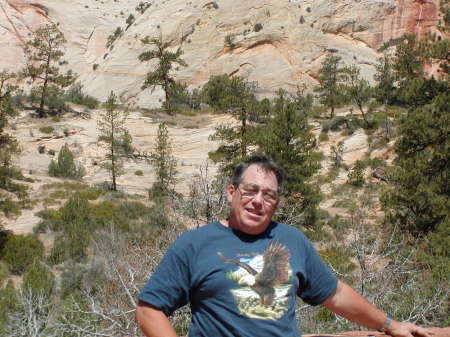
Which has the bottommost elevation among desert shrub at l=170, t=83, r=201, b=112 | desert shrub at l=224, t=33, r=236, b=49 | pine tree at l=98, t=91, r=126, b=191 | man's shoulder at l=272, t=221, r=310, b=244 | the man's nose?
pine tree at l=98, t=91, r=126, b=191

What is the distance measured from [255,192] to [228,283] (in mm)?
452

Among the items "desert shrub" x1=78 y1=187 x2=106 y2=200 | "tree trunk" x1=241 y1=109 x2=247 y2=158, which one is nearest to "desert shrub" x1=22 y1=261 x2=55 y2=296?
"desert shrub" x1=78 y1=187 x2=106 y2=200

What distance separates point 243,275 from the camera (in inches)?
84.0

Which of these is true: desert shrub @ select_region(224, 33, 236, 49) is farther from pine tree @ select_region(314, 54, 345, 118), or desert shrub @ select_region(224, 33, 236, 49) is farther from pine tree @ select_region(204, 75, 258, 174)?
pine tree @ select_region(204, 75, 258, 174)

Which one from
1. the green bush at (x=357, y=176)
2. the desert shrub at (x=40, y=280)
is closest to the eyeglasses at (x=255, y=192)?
the desert shrub at (x=40, y=280)

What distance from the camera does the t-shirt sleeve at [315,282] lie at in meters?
2.38

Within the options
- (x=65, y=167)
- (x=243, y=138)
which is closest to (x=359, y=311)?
(x=243, y=138)

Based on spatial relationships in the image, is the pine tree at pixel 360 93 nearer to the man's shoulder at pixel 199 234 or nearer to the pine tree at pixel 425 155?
the pine tree at pixel 425 155

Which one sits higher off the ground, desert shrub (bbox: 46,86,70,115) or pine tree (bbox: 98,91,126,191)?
desert shrub (bbox: 46,86,70,115)

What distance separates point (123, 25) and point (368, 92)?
3633cm

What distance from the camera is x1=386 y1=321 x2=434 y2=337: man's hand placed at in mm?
2402

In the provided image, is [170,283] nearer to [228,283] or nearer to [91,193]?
[228,283]

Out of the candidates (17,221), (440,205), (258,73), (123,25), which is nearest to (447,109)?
(440,205)

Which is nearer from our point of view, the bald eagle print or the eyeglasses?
the bald eagle print
